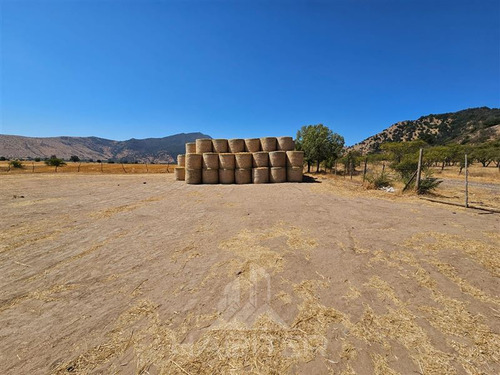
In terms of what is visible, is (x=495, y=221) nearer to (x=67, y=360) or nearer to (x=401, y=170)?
(x=67, y=360)

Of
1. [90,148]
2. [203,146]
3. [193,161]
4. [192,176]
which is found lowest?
[192,176]

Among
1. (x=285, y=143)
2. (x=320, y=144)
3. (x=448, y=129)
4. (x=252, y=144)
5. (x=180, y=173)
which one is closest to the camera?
(x=285, y=143)

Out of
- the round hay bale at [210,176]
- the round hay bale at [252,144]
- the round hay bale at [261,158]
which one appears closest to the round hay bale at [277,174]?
the round hay bale at [261,158]

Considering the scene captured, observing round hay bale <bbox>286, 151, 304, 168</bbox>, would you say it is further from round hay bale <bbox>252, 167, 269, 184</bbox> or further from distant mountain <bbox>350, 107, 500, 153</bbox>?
distant mountain <bbox>350, 107, 500, 153</bbox>

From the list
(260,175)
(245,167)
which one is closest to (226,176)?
(245,167)

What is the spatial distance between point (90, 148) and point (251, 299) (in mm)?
203008

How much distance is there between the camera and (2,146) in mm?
98125

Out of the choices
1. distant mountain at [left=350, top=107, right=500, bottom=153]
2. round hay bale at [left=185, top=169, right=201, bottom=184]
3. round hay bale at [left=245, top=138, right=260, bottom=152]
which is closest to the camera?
round hay bale at [left=185, top=169, right=201, bottom=184]

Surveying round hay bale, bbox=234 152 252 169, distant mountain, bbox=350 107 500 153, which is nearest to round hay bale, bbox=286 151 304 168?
round hay bale, bbox=234 152 252 169

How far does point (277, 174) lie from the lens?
46.8ft

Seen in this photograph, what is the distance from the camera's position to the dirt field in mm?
1688

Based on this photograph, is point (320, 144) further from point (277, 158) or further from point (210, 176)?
point (210, 176)

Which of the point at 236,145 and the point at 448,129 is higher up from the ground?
the point at 448,129

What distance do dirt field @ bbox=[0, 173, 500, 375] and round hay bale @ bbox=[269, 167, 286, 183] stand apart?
30.9ft
